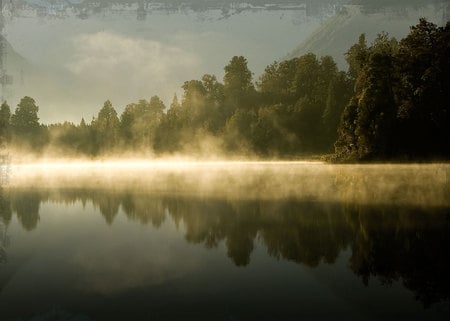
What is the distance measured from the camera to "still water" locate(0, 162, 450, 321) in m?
12.3

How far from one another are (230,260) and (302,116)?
9726 cm

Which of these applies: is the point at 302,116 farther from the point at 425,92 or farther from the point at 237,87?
the point at 425,92

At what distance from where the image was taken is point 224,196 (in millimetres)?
36219

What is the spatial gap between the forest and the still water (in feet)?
133

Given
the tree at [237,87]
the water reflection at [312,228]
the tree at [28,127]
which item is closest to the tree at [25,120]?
the tree at [28,127]

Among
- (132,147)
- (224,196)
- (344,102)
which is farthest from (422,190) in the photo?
(132,147)

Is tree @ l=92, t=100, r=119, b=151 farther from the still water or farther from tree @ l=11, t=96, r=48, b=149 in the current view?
the still water

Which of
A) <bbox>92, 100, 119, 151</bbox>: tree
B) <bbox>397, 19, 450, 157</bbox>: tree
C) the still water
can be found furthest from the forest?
the still water

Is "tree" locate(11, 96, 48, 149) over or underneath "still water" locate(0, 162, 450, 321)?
over

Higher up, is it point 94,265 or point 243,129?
point 243,129

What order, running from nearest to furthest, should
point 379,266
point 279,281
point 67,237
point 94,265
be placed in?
1. point 279,281
2. point 379,266
3. point 94,265
4. point 67,237

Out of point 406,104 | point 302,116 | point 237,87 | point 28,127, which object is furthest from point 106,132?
point 406,104

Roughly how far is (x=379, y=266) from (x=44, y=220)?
18.2 metres

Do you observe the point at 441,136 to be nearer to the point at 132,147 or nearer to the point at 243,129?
the point at 243,129
